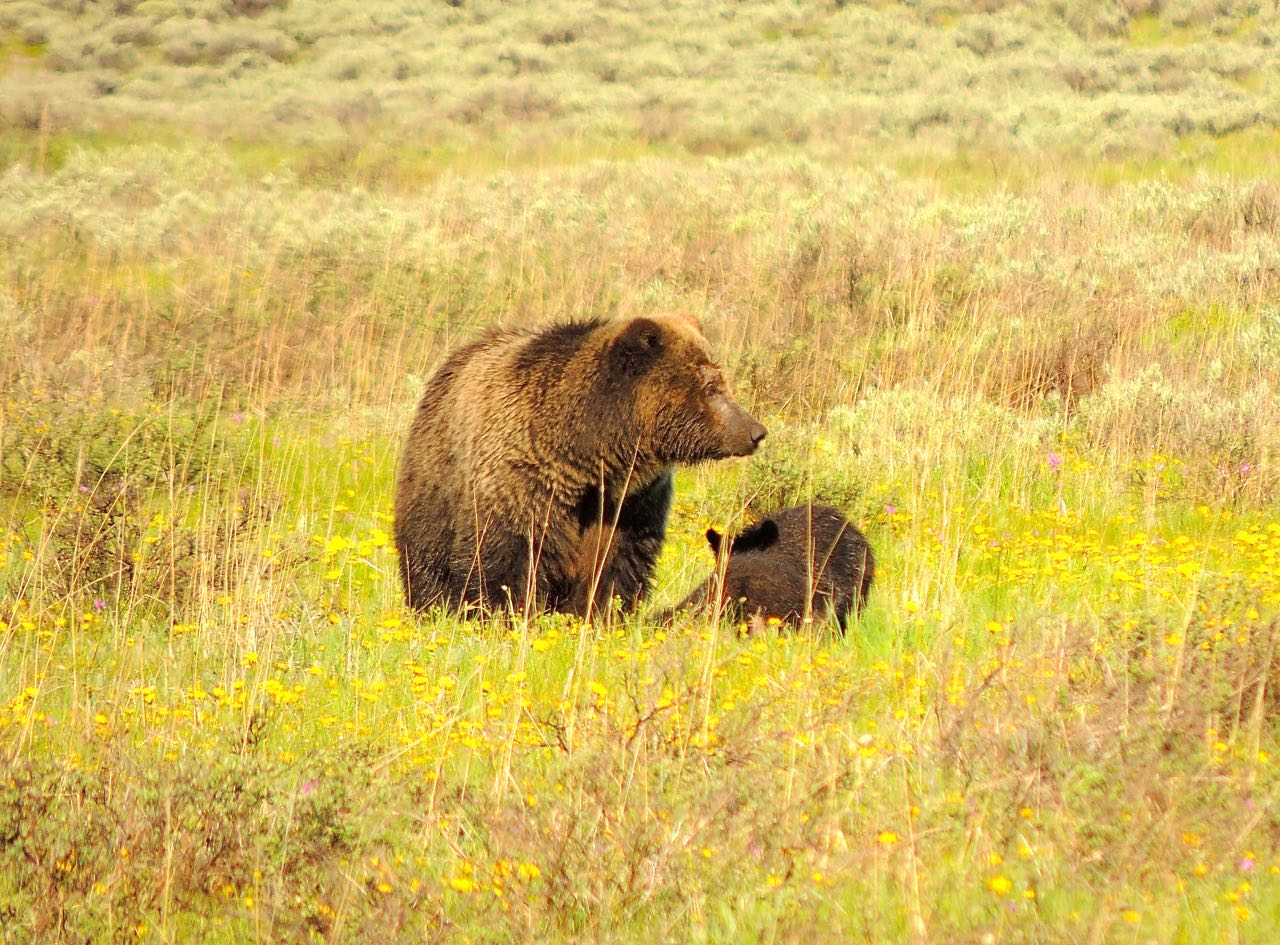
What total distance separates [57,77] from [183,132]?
25.4ft

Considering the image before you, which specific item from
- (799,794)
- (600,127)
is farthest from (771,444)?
(600,127)

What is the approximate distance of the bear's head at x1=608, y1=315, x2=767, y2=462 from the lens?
7.55 meters

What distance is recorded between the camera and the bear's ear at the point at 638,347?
24.8ft

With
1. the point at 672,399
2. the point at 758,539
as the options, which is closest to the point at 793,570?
the point at 758,539

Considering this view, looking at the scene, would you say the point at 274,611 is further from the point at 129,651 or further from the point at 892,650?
the point at 892,650

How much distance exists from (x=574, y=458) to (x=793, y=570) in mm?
1345

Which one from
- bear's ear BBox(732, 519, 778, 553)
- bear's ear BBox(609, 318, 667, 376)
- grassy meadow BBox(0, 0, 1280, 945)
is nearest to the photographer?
grassy meadow BBox(0, 0, 1280, 945)

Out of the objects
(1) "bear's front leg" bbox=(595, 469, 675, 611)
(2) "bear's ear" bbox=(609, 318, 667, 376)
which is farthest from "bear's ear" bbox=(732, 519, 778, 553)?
(2) "bear's ear" bbox=(609, 318, 667, 376)

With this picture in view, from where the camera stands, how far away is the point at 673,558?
9.34 m

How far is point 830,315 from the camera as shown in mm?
14352

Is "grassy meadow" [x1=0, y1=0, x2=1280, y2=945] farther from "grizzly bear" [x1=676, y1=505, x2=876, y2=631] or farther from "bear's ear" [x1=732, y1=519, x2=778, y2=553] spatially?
"bear's ear" [x1=732, y1=519, x2=778, y2=553]

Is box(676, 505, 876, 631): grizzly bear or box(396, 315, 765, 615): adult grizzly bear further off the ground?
box(396, 315, 765, 615): adult grizzly bear

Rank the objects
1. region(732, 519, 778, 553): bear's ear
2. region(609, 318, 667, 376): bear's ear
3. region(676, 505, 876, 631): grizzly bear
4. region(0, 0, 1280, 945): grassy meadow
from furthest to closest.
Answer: region(732, 519, 778, 553): bear's ear, region(609, 318, 667, 376): bear's ear, region(676, 505, 876, 631): grizzly bear, region(0, 0, 1280, 945): grassy meadow

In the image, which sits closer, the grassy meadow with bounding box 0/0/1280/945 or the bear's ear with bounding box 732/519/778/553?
the grassy meadow with bounding box 0/0/1280/945
